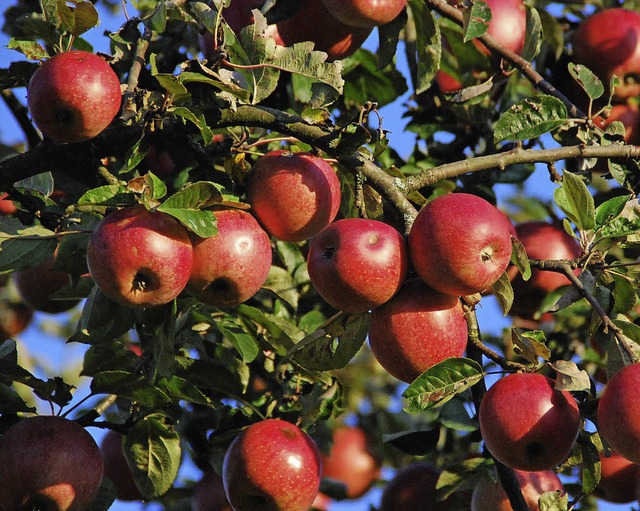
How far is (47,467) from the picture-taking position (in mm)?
1913

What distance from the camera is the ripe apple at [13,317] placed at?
304 cm

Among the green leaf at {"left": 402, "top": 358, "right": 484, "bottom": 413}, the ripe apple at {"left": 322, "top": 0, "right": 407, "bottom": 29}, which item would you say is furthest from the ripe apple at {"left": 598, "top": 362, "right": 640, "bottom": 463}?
the ripe apple at {"left": 322, "top": 0, "right": 407, "bottom": 29}

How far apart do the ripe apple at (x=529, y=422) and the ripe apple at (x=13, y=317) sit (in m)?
1.87

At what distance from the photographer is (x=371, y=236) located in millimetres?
1664

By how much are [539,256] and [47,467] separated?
4.97ft

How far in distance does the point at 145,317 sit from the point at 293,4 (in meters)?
0.94

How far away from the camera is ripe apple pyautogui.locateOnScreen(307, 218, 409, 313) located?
5.35ft

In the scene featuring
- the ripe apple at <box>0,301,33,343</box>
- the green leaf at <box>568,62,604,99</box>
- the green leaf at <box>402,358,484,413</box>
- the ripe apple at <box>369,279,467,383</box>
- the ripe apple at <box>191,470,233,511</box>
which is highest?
the green leaf at <box>568,62,604,99</box>

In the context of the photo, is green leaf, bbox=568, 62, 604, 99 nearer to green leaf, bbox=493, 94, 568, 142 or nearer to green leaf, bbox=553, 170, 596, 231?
green leaf, bbox=493, 94, 568, 142

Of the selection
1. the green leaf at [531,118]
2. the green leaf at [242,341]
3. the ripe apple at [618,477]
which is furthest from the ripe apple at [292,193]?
the ripe apple at [618,477]

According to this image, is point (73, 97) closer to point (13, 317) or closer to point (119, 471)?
point (119, 471)

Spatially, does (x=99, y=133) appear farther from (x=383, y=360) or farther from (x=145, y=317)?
(x=383, y=360)

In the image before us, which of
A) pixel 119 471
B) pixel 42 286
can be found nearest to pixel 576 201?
pixel 119 471

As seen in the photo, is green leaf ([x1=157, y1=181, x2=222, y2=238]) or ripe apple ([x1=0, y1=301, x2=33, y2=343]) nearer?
green leaf ([x1=157, y1=181, x2=222, y2=238])
